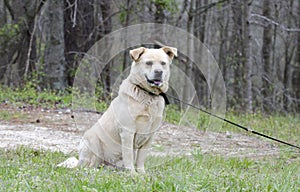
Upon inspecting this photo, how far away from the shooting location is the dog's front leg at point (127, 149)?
221 inches

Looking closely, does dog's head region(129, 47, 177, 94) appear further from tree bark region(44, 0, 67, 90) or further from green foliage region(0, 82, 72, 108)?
tree bark region(44, 0, 67, 90)

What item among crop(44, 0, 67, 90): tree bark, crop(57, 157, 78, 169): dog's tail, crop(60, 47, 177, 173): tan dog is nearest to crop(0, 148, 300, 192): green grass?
crop(57, 157, 78, 169): dog's tail

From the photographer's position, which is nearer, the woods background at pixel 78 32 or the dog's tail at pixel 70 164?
the dog's tail at pixel 70 164

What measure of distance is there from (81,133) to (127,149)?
365 centimetres

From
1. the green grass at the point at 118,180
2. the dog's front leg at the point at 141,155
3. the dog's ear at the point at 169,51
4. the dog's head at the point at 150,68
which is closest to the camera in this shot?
the green grass at the point at 118,180

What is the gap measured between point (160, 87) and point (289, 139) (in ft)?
18.2

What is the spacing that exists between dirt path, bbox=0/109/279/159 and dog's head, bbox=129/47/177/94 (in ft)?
6.88

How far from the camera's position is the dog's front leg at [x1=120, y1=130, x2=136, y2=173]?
5.62 meters

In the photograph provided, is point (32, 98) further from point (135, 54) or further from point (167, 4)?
point (135, 54)

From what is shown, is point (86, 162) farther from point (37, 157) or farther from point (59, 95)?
point (59, 95)

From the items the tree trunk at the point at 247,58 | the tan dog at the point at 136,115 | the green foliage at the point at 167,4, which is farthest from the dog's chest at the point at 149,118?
the tree trunk at the point at 247,58

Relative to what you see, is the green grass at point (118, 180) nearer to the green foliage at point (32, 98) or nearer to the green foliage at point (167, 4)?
the green foliage at point (32, 98)

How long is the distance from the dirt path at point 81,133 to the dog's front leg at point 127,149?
6.16ft

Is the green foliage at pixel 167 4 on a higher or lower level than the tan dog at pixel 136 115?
higher
